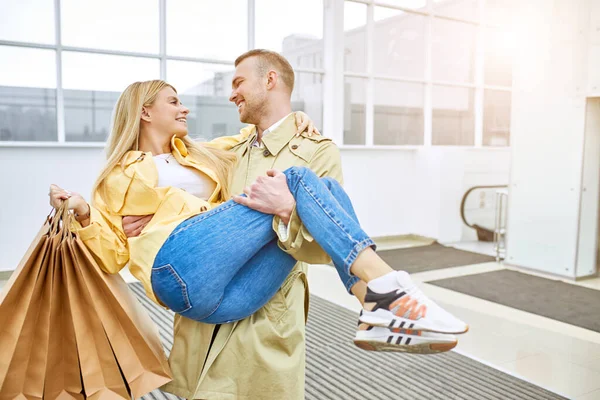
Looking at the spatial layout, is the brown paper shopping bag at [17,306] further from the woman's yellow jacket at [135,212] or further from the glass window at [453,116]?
the glass window at [453,116]

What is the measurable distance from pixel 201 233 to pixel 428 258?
4.60 metres

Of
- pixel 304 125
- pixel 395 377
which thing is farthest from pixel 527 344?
pixel 304 125

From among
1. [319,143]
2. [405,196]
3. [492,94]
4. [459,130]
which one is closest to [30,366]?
[319,143]

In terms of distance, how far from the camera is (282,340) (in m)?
1.75

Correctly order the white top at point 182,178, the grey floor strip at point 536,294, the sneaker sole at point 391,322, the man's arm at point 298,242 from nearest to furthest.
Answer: the sneaker sole at point 391,322 < the man's arm at point 298,242 < the white top at point 182,178 < the grey floor strip at point 536,294

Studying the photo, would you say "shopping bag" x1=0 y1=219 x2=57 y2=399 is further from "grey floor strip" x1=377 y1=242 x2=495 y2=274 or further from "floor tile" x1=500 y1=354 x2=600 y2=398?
"grey floor strip" x1=377 y1=242 x2=495 y2=274

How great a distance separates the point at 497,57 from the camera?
800cm

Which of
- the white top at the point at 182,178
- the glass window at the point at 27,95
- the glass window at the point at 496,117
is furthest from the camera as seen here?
the glass window at the point at 496,117

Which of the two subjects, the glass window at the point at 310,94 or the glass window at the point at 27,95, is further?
the glass window at the point at 310,94

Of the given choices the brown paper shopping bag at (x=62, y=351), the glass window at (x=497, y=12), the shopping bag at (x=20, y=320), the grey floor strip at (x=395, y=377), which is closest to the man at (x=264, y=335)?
the brown paper shopping bag at (x=62, y=351)

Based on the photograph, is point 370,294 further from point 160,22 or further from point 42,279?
point 160,22

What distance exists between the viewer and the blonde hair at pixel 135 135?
1911mm

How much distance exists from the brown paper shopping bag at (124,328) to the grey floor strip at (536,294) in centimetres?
303

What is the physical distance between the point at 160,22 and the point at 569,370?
4666mm
